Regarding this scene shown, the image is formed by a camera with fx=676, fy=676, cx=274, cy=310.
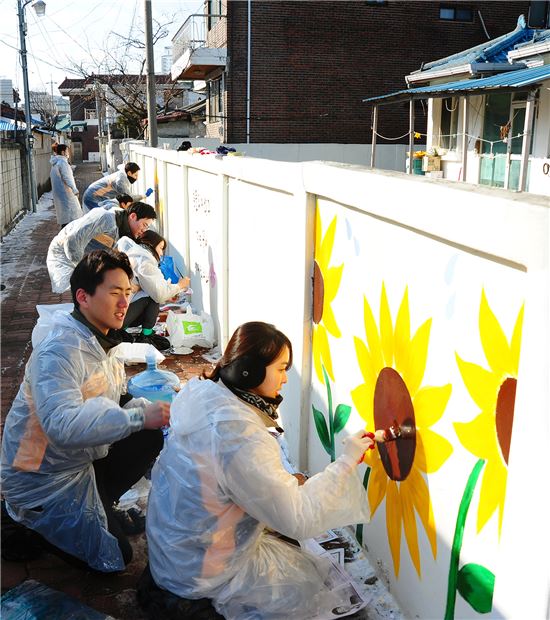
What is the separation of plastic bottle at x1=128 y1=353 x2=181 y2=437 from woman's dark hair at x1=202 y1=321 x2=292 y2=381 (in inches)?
86.3

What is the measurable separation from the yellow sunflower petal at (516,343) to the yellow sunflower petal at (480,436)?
20cm

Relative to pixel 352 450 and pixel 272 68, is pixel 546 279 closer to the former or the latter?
pixel 352 450

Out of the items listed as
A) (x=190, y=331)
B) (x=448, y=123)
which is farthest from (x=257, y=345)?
(x=448, y=123)

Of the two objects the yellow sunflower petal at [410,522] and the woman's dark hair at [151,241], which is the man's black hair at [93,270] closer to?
the yellow sunflower petal at [410,522]

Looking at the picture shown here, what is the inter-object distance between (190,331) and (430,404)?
13.3 ft

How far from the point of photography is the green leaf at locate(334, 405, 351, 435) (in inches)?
120

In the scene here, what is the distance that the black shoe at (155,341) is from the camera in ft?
20.0

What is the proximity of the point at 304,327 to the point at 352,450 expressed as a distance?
1.19 meters

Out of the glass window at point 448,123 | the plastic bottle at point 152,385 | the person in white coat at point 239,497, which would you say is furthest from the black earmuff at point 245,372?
the glass window at point 448,123

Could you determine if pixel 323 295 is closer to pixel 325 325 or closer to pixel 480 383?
pixel 325 325

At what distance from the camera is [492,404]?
1876 millimetres

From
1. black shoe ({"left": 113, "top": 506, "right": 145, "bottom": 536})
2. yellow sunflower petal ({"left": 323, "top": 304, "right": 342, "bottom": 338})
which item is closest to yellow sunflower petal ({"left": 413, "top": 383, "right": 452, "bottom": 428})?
yellow sunflower petal ({"left": 323, "top": 304, "right": 342, "bottom": 338})

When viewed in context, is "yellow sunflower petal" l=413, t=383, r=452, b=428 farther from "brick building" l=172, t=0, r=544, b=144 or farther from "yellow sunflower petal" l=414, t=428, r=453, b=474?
"brick building" l=172, t=0, r=544, b=144

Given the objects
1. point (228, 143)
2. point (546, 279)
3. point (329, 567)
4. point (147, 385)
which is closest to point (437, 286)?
point (546, 279)
